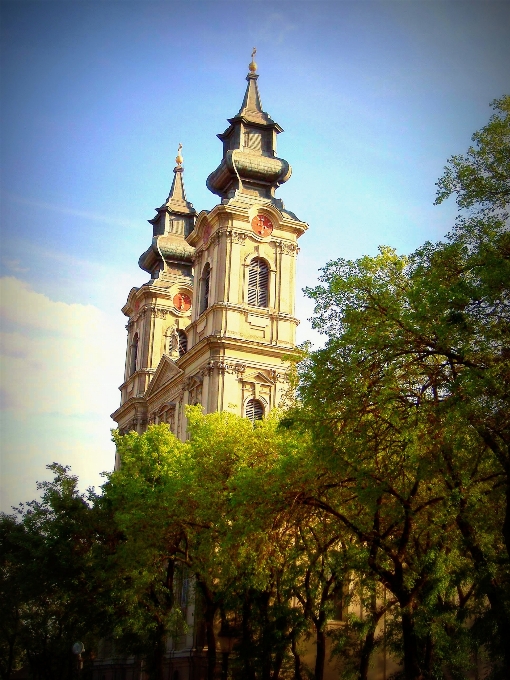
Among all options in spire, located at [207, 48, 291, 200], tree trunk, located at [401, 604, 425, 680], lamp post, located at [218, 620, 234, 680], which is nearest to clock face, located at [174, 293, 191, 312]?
spire, located at [207, 48, 291, 200]

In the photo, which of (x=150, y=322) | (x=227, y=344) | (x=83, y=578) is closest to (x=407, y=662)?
(x=83, y=578)

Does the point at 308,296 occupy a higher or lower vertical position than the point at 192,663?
higher

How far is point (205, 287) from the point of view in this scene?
52.3 meters

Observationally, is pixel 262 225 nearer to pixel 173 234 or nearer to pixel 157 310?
pixel 157 310

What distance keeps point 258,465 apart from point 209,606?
6.71 metres

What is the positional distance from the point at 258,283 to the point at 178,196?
19851 mm

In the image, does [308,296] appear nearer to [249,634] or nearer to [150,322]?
[249,634]

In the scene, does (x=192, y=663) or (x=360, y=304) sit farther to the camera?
(x=192, y=663)

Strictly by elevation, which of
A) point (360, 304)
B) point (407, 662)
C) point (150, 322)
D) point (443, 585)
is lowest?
point (407, 662)

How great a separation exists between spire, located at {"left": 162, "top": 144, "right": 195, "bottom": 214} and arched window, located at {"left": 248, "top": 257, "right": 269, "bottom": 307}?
18090 mm

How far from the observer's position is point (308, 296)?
22297mm

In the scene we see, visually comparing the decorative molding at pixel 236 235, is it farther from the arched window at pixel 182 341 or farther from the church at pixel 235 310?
the arched window at pixel 182 341

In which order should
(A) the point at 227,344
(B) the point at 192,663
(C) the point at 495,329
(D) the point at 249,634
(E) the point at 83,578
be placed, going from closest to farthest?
(C) the point at 495,329 → (D) the point at 249,634 → (E) the point at 83,578 → (B) the point at 192,663 → (A) the point at 227,344

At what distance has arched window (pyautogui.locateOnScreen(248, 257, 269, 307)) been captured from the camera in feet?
164
